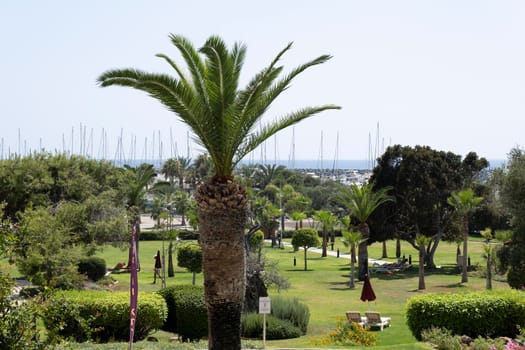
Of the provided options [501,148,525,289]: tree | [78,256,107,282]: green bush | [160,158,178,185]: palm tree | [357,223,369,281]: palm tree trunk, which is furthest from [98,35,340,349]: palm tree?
[160,158,178,185]: palm tree

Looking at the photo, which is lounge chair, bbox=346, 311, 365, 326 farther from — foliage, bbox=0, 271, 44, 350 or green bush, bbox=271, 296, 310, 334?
foliage, bbox=0, 271, 44, 350

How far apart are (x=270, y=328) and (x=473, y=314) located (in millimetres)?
A: 6974

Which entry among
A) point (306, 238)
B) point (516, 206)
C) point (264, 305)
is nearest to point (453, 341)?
point (264, 305)

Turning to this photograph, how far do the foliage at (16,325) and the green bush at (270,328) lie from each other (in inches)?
537

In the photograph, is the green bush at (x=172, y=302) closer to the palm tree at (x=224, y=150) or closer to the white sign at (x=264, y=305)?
the white sign at (x=264, y=305)

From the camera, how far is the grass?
2419 centimetres

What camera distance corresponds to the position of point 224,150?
1550 cm

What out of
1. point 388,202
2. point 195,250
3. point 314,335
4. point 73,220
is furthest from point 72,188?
point 314,335

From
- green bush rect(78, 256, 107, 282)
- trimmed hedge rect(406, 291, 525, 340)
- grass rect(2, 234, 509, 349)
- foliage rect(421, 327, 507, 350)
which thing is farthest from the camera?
green bush rect(78, 256, 107, 282)

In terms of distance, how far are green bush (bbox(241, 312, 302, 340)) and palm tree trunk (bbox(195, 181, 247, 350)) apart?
8.11 metres

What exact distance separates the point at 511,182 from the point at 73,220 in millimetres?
24005

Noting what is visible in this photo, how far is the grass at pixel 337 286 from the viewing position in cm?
2419

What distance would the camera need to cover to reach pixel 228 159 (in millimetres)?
15602

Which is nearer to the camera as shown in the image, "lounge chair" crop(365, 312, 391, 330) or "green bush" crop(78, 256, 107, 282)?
"lounge chair" crop(365, 312, 391, 330)
